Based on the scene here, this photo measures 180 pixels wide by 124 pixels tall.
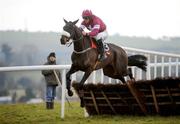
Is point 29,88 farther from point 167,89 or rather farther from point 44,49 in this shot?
point 167,89

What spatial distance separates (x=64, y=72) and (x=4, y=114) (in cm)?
165

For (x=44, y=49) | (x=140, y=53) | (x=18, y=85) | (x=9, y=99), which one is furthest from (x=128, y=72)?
(x=44, y=49)

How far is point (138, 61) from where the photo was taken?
13984 millimetres

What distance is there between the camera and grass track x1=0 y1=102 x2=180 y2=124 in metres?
10.7

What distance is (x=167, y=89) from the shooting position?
11.0m

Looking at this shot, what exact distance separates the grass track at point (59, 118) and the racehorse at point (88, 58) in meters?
0.66

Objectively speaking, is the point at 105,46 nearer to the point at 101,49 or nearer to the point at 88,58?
the point at 101,49

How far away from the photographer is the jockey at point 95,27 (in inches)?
487

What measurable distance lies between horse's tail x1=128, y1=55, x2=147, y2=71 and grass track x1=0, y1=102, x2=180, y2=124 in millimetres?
1468

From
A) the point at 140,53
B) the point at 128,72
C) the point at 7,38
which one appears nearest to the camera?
the point at 128,72

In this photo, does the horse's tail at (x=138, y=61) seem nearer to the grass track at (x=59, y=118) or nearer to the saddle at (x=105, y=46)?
the saddle at (x=105, y=46)

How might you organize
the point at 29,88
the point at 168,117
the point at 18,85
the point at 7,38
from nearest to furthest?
1. the point at 168,117
2. the point at 18,85
3. the point at 29,88
4. the point at 7,38

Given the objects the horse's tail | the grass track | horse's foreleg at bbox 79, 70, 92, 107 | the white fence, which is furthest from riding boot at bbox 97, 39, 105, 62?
the horse's tail

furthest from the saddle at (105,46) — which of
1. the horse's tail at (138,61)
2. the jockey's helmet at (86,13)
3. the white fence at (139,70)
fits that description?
the horse's tail at (138,61)
